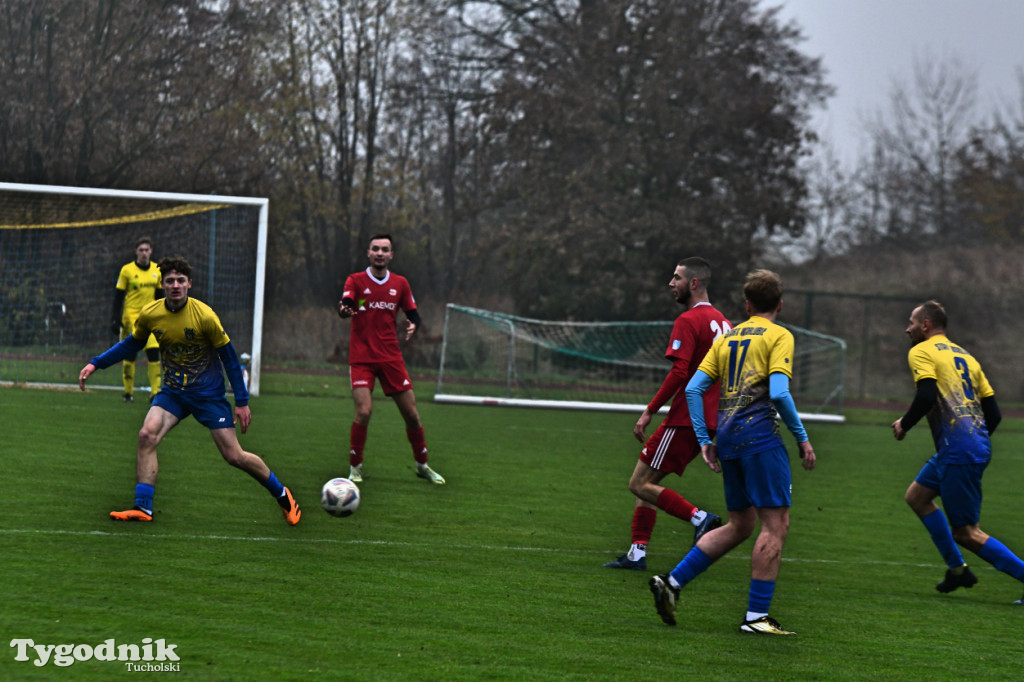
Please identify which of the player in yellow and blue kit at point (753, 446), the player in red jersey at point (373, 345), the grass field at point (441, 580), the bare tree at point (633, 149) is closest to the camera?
the grass field at point (441, 580)

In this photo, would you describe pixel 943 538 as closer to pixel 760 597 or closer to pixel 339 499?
pixel 760 597

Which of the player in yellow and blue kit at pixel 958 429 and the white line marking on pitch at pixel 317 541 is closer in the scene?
the white line marking on pitch at pixel 317 541

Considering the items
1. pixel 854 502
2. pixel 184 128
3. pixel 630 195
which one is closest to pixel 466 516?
pixel 854 502

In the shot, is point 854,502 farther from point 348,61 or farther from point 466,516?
point 348,61

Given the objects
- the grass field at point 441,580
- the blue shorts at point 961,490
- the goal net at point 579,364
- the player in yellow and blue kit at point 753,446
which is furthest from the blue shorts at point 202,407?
the goal net at point 579,364

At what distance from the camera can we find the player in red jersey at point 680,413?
21.8 ft

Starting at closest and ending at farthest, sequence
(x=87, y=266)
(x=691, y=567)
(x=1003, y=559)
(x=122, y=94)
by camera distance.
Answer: (x=691, y=567), (x=1003, y=559), (x=87, y=266), (x=122, y=94)

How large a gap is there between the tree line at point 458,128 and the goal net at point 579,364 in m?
4.83

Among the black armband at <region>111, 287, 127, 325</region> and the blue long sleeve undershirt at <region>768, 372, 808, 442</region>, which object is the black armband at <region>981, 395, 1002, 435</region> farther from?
the black armband at <region>111, 287, 127, 325</region>

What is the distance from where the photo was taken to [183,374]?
6.99 metres

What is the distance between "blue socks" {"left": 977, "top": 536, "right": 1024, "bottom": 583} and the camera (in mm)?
6559

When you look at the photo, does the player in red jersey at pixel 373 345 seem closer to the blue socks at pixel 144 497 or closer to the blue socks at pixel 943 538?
the blue socks at pixel 144 497

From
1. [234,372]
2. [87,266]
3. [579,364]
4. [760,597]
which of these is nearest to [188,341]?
[234,372]

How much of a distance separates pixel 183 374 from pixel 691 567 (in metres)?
3.58
